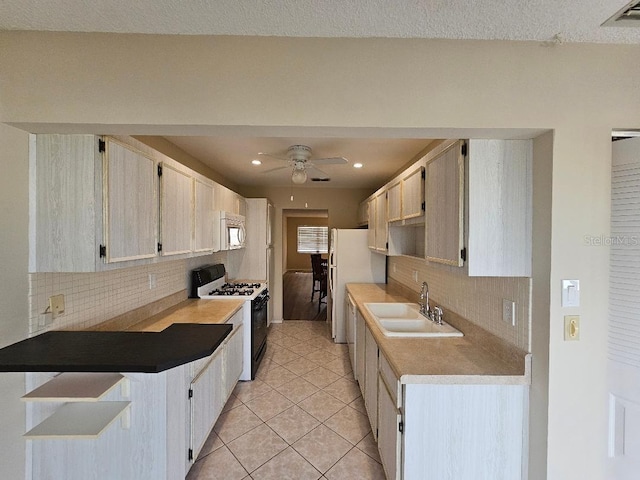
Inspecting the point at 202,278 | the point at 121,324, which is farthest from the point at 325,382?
the point at 121,324

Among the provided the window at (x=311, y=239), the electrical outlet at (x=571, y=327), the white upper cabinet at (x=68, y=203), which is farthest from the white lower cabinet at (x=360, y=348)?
the window at (x=311, y=239)

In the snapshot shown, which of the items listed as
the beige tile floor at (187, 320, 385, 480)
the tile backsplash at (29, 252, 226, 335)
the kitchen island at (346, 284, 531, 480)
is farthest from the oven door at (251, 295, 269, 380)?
the kitchen island at (346, 284, 531, 480)

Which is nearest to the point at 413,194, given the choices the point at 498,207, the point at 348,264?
the point at 498,207

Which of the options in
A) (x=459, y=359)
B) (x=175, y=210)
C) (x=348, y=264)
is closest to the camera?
(x=459, y=359)

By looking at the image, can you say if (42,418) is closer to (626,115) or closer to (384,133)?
(384,133)

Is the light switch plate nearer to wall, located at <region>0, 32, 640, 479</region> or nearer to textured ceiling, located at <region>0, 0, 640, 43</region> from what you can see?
wall, located at <region>0, 32, 640, 479</region>

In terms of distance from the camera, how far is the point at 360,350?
2.92m

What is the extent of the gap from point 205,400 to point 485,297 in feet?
6.89

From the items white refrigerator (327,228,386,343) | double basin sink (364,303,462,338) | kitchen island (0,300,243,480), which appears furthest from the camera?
white refrigerator (327,228,386,343)

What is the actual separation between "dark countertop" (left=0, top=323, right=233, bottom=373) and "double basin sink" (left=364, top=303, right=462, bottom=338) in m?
1.27

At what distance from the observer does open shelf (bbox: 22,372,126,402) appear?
128cm

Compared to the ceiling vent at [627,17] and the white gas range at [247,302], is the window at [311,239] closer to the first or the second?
the white gas range at [247,302]

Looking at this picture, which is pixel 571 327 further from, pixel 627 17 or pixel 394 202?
pixel 394 202

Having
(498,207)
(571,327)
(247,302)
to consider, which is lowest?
(247,302)
